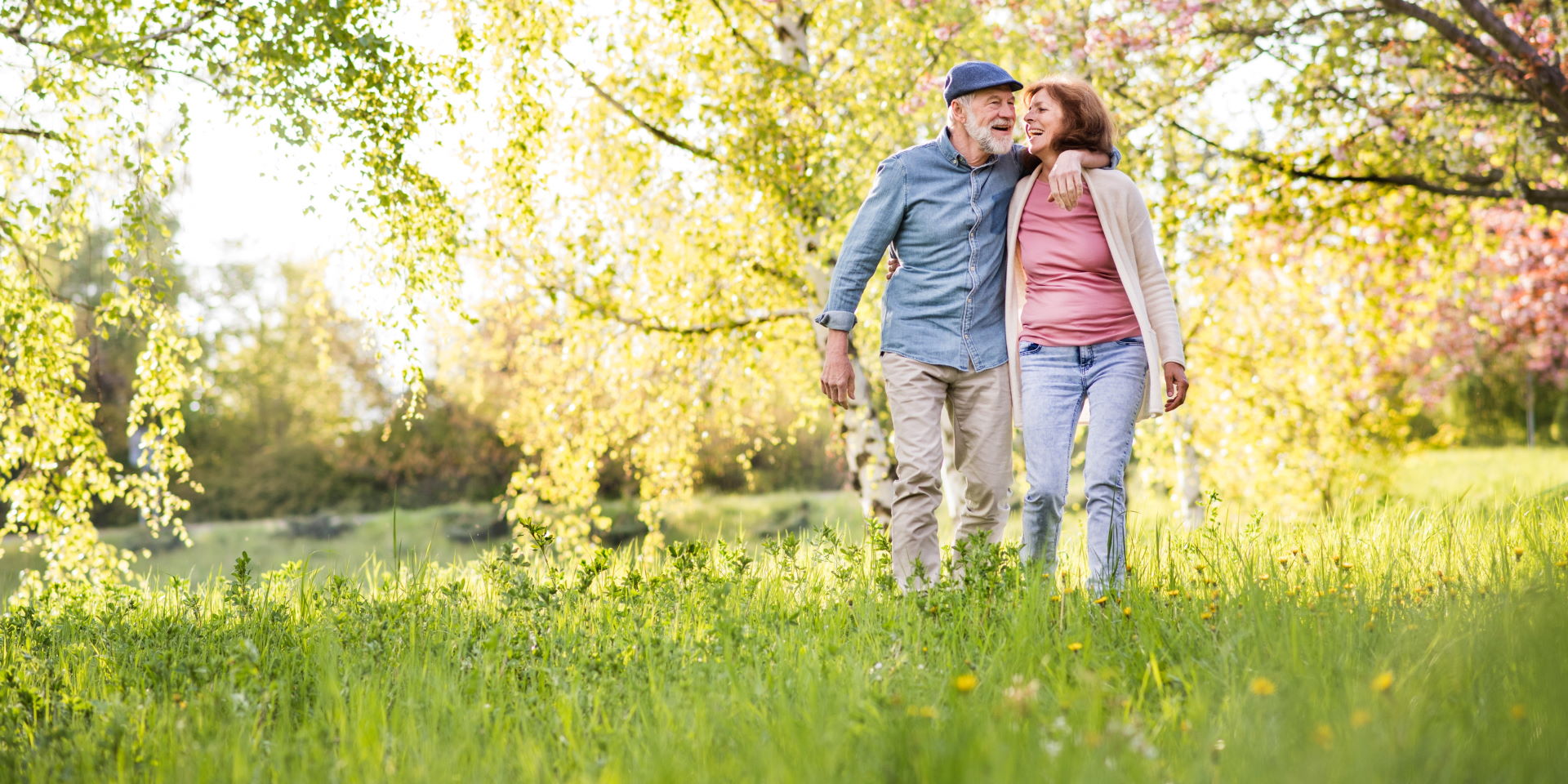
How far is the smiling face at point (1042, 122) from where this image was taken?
Result: 12.1 feet

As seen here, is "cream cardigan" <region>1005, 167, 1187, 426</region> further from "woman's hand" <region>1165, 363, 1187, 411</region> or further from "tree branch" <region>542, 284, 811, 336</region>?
"tree branch" <region>542, 284, 811, 336</region>

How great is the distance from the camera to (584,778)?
193cm

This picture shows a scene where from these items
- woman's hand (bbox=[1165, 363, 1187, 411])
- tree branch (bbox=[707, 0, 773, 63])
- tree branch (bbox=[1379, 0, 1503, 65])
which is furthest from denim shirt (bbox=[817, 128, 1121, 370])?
tree branch (bbox=[1379, 0, 1503, 65])

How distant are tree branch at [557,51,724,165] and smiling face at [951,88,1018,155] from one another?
3567 mm

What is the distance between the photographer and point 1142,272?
145 inches

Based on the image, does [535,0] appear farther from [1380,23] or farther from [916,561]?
[1380,23]

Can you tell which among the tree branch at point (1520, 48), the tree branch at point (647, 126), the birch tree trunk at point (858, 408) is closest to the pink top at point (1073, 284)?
the birch tree trunk at point (858, 408)

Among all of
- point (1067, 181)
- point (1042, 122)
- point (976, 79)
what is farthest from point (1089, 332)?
point (976, 79)

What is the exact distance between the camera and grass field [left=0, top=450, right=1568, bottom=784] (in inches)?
75.7

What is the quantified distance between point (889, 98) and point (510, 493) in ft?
14.4

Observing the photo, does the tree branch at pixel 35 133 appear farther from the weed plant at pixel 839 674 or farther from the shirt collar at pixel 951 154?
the shirt collar at pixel 951 154

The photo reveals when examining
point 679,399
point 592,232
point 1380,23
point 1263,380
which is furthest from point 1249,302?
point 592,232

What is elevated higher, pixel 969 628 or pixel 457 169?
pixel 457 169

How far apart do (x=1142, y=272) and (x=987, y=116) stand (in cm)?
80
